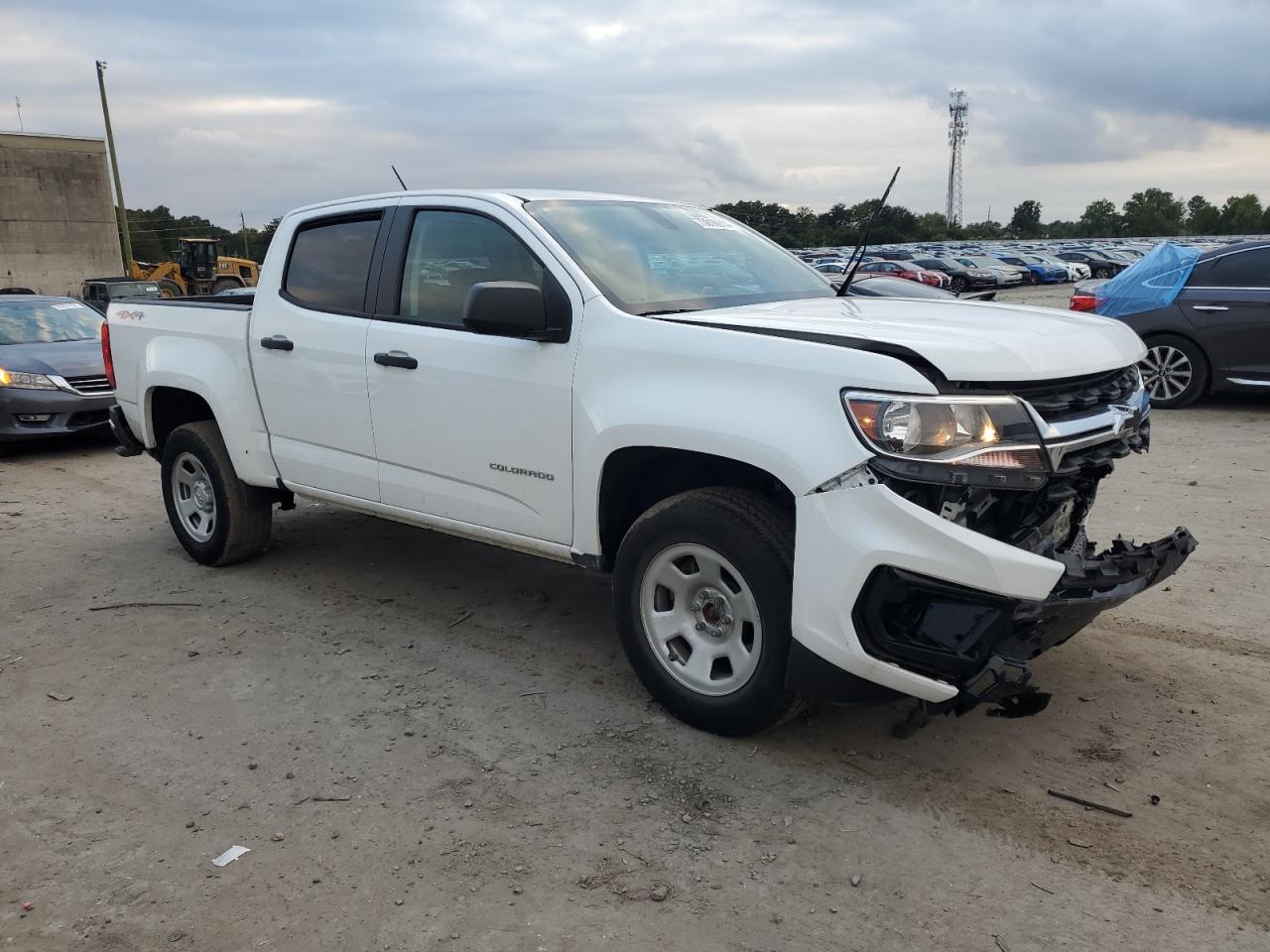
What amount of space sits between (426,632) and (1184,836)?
3175 millimetres

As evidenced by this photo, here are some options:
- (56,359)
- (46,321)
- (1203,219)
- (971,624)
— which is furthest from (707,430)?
(1203,219)

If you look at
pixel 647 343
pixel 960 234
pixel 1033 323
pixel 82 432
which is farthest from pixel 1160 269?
pixel 960 234

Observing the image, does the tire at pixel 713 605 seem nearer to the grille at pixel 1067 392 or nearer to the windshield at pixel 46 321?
the grille at pixel 1067 392

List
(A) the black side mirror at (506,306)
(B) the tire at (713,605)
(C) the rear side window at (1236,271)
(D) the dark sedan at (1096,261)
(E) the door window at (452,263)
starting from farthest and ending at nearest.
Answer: (D) the dark sedan at (1096,261), (C) the rear side window at (1236,271), (E) the door window at (452,263), (A) the black side mirror at (506,306), (B) the tire at (713,605)

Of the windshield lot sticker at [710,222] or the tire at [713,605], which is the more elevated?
the windshield lot sticker at [710,222]

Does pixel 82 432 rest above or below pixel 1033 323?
below

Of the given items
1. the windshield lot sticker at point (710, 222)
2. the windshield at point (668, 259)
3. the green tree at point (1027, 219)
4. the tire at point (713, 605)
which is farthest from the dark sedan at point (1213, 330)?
the green tree at point (1027, 219)

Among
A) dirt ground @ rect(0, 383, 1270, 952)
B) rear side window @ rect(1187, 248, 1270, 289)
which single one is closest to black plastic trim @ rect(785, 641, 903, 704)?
dirt ground @ rect(0, 383, 1270, 952)

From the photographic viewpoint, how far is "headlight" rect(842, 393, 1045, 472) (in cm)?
300

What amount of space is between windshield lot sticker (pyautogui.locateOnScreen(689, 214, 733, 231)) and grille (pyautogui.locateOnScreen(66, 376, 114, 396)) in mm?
7049

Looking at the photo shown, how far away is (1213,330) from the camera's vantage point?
9727 mm

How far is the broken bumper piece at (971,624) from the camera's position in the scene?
300 centimetres

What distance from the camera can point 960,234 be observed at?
89.7 meters

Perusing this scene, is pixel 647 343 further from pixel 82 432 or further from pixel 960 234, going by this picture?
pixel 960 234
